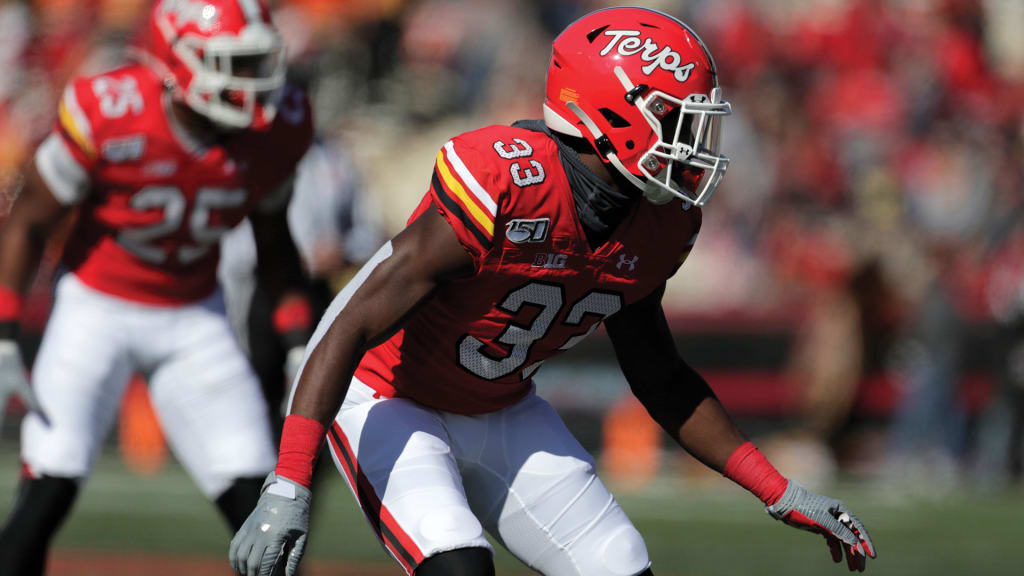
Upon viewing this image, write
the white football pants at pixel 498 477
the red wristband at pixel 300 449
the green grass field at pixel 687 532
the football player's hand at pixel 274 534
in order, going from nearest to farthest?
the football player's hand at pixel 274 534 → the red wristband at pixel 300 449 → the white football pants at pixel 498 477 → the green grass field at pixel 687 532

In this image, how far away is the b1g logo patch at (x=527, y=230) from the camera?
11.0 ft

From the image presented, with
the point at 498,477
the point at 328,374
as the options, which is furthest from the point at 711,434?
the point at 328,374

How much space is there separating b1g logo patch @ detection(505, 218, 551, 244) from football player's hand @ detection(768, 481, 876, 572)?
3.05 ft

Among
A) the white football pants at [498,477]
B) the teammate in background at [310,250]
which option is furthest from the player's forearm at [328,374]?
the teammate in background at [310,250]

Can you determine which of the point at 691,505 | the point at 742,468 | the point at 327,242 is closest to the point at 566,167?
the point at 742,468

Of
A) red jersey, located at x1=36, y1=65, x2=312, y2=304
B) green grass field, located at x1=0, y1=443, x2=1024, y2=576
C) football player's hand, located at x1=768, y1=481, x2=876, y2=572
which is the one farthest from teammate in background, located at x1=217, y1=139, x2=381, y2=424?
football player's hand, located at x1=768, y1=481, x2=876, y2=572

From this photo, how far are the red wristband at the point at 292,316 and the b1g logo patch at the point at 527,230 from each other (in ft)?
6.20

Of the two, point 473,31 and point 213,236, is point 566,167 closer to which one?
point 213,236

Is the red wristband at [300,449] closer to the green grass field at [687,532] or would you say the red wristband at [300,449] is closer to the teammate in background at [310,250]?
the teammate in background at [310,250]

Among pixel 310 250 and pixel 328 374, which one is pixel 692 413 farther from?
pixel 310 250

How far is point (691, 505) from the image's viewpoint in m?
9.26

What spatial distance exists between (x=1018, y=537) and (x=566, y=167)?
515 centimetres

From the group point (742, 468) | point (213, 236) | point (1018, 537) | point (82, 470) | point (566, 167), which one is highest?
point (566, 167)

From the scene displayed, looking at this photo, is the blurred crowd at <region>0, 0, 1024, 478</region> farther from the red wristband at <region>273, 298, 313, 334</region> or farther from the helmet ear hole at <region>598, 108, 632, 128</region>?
the helmet ear hole at <region>598, 108, 632, 128</region>
